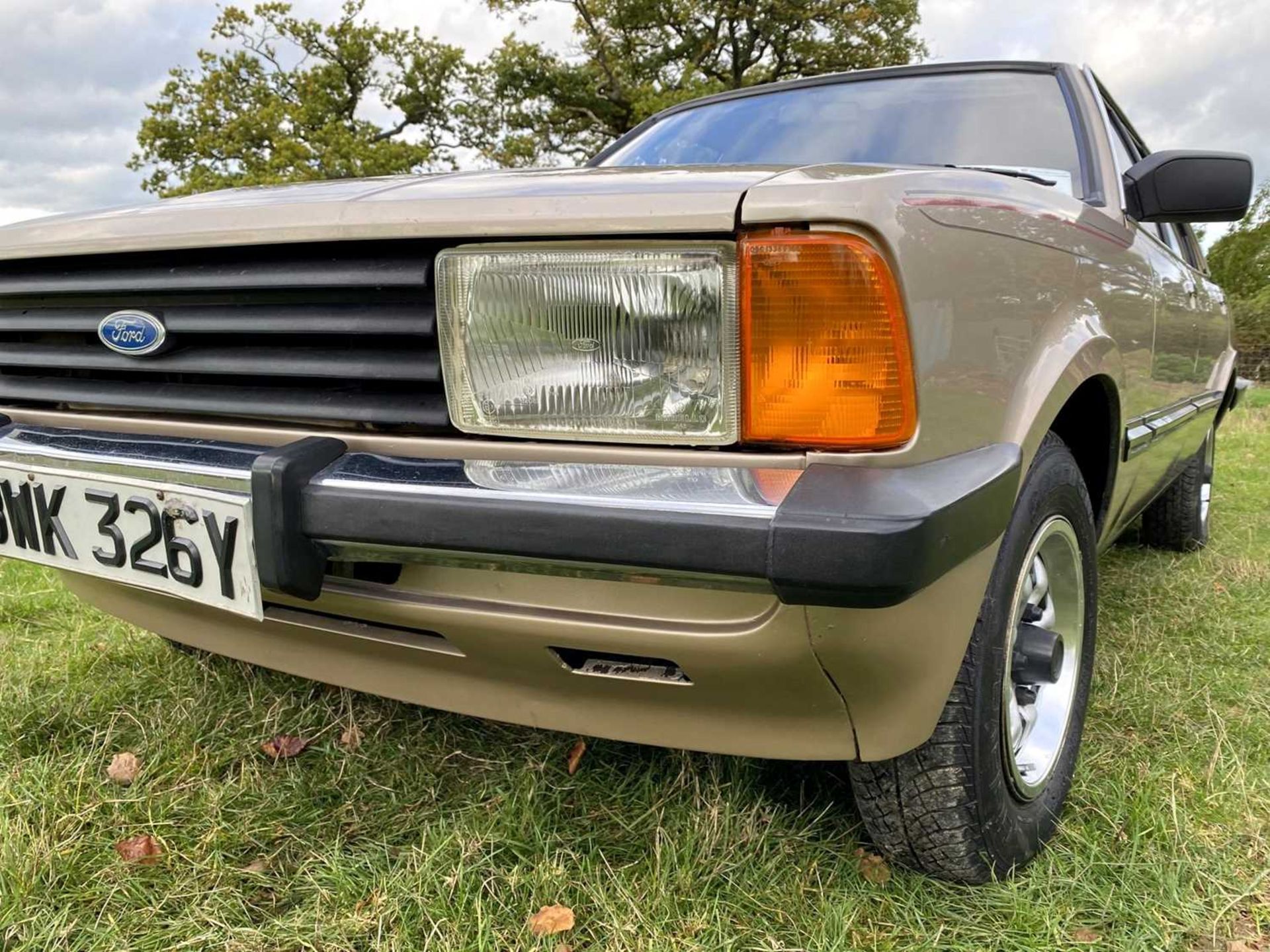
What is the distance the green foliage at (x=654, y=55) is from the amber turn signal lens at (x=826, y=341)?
17.8 meters

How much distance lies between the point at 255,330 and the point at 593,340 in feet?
1.82

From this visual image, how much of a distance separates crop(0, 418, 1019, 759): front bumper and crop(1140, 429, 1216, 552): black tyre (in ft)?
8.89

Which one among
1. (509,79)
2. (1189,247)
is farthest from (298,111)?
(1189,247)

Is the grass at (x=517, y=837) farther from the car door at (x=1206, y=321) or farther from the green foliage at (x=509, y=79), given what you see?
the green foliage at (x=509, y=79)

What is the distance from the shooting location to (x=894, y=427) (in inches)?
38.7

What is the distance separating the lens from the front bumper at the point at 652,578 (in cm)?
91

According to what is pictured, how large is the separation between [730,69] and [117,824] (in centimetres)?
1993

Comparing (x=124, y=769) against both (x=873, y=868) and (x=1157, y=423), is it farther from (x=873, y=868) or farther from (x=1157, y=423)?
(x=1157, y=423)

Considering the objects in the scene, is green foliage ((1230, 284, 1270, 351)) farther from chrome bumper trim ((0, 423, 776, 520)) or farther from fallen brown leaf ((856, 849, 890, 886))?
chrome bumper trim ((0, 423, 776, 520))

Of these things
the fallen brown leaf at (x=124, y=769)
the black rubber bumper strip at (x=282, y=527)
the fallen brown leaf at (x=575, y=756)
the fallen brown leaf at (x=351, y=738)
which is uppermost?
the black rubber bumper strip at (x=282, y=527)

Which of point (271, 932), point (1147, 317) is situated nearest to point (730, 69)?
point (1147, 317)

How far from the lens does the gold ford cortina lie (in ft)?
3.18

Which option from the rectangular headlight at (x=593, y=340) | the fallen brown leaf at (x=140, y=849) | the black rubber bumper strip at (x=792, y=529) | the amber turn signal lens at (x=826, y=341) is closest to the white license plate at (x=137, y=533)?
the black rubber bumper strip at (x=792, y=529)

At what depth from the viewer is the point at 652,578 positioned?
970mm
